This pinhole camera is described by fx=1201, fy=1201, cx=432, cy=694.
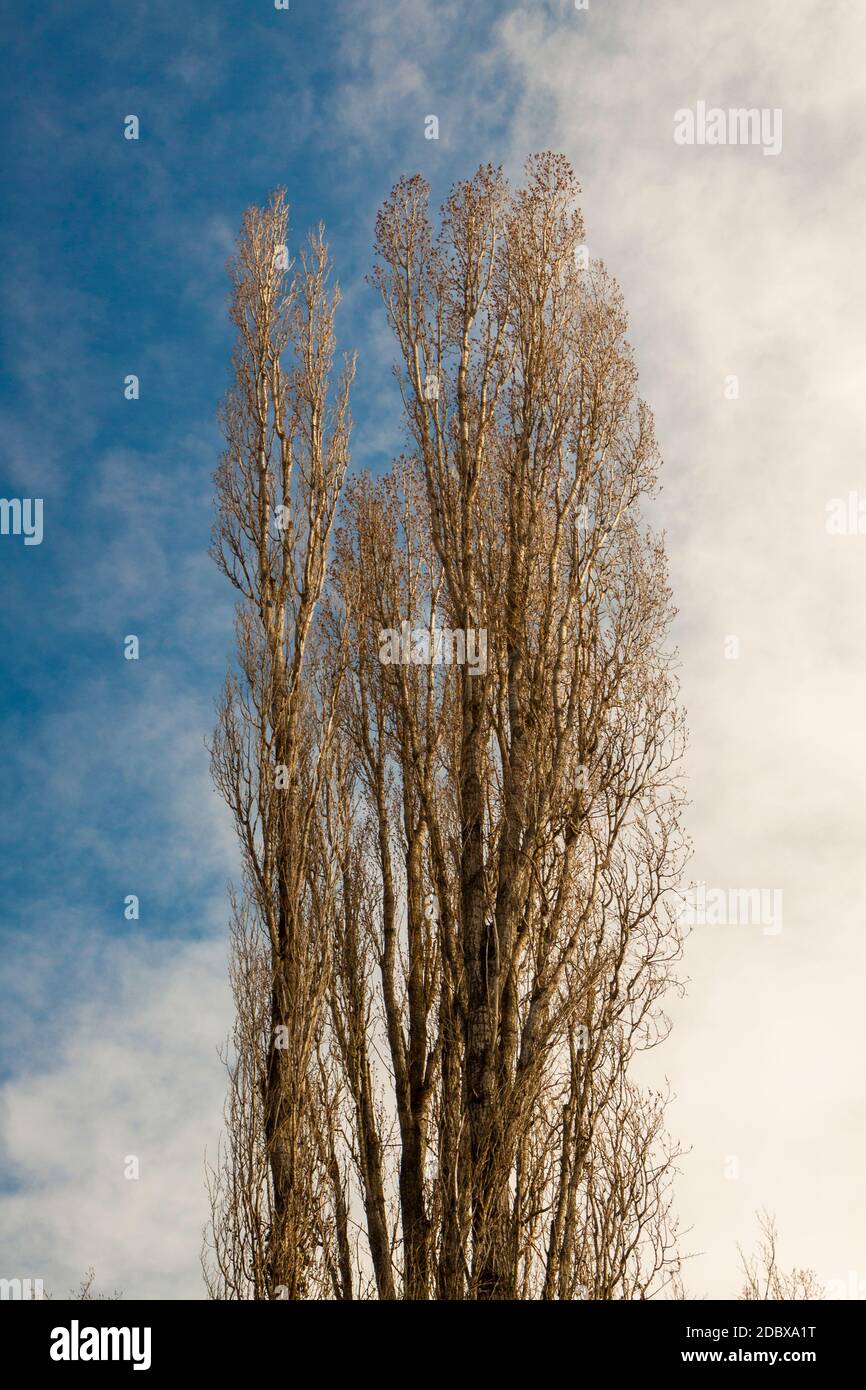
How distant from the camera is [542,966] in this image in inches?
356

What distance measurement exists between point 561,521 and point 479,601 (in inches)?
38.2

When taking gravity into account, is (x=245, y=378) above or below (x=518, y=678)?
above

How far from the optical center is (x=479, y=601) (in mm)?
10312

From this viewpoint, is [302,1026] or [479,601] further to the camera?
[479,601]

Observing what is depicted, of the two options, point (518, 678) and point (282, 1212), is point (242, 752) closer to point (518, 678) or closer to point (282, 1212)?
point (518, 678)

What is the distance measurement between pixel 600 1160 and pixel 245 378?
7.79 metres
